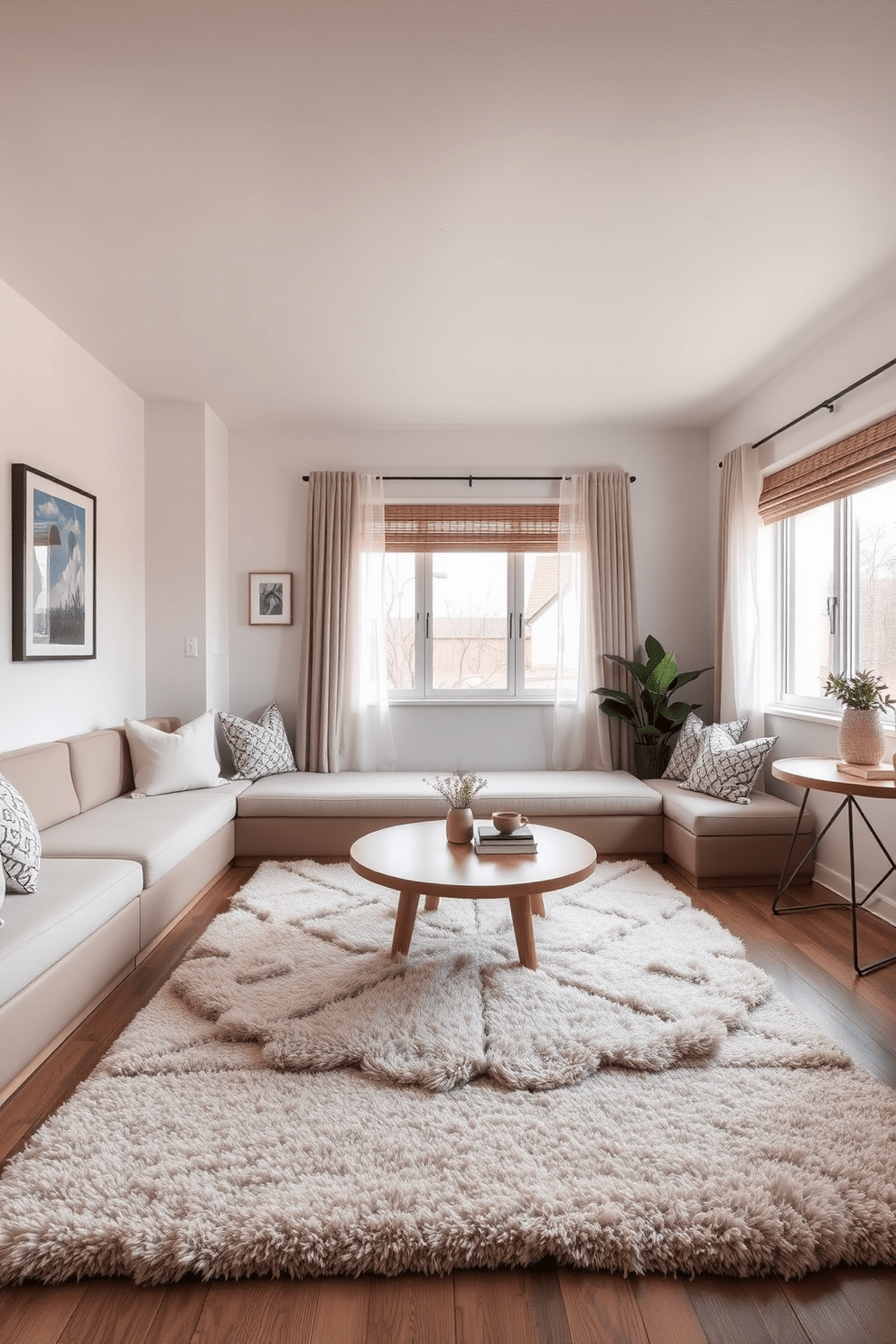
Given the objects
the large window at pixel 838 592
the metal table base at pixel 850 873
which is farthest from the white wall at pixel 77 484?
the large window at pixel 838 592

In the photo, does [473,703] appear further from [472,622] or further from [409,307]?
[409,307]

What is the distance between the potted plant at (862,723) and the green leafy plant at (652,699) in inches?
57.3

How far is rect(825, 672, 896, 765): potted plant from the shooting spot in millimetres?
2885

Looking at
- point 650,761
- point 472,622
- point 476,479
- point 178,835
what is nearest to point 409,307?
point 476,479

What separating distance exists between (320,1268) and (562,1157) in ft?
1.77

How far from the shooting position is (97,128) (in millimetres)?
2047

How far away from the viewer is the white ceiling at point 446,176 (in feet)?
5.71

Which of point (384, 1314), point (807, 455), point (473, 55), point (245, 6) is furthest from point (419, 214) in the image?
point (384, 1314)

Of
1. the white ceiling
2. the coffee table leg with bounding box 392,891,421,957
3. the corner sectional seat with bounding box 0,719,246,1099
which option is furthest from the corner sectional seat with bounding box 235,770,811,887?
the white ceiling

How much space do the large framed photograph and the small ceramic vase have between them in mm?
1921

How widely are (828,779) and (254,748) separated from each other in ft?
9.83

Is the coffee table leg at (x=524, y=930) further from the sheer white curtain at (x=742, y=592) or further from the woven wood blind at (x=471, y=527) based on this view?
the woven wood blind at (x=471, y=527)

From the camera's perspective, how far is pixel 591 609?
4.76 meters

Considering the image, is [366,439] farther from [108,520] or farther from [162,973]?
[162,973]
